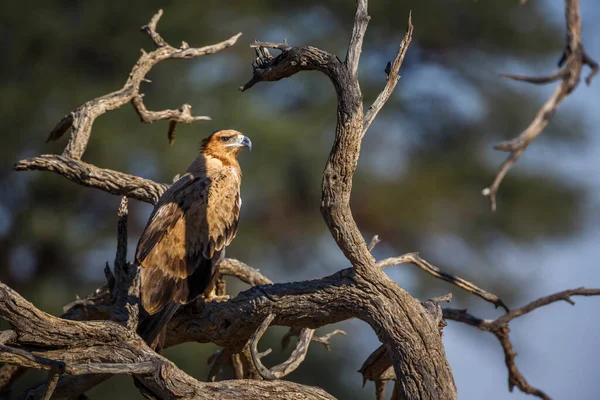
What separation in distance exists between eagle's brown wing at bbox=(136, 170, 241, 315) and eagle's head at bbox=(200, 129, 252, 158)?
58 centimetres

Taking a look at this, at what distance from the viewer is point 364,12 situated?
2.89 m

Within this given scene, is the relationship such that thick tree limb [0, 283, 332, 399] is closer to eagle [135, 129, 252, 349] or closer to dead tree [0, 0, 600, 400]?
dead tree [0, 0, 600, 400]

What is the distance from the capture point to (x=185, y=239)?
427 cm

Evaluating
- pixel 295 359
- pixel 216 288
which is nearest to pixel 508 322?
pixel 295 359

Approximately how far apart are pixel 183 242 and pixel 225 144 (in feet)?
3.59

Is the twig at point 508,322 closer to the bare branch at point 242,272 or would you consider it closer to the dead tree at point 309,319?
the dead tree at point 309,319

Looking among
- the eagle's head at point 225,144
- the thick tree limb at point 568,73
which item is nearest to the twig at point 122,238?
the eagle's head at point 225,144

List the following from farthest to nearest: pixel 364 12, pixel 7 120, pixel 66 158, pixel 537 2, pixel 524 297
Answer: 1. pixel 537 2
2. pixel 524 297
3. pixel 7 120
4. pixel 66 158
5. pixel 364 12

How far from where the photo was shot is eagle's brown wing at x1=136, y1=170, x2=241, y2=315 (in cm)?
397

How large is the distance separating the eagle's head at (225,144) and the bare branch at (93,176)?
792mm

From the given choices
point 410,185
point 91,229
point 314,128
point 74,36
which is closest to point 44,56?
point 74,36

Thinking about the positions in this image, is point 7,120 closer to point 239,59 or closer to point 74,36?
point 74,36

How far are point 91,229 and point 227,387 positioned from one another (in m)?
8.12

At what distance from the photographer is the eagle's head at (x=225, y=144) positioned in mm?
5172
